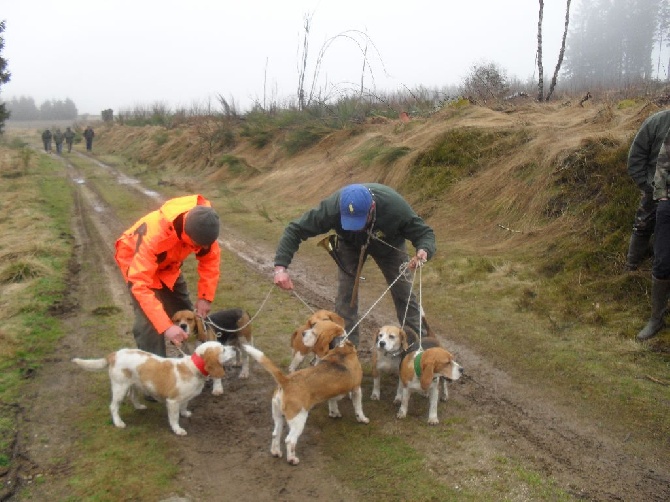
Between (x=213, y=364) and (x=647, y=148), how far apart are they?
5784 mm

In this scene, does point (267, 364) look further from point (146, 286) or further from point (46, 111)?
point (46, 111)

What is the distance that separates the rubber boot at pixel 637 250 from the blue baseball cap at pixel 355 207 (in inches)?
169

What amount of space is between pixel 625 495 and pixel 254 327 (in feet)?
15.9

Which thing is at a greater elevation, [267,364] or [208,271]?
[208,271]

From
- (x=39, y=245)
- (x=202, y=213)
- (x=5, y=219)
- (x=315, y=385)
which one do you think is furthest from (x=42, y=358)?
(x=5, y=219)

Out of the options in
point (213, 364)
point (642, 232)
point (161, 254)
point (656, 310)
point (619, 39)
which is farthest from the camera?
point (619, 39)

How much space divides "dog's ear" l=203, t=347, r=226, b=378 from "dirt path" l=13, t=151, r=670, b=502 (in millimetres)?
566

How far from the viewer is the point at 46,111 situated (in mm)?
117750

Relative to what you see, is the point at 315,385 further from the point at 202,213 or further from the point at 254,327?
the point at 254,327

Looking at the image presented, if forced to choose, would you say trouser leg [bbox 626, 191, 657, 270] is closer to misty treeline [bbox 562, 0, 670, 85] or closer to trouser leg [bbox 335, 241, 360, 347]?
trouser leg [bbox 335, 241, 360, 347]

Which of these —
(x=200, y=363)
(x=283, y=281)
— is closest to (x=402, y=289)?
(x=283, y=281)

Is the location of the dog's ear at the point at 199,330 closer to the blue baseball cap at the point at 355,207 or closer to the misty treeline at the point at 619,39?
the blue baseball cap at the point at 355,207

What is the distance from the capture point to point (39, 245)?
464 inches

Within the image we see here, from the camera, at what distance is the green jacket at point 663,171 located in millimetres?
6676
